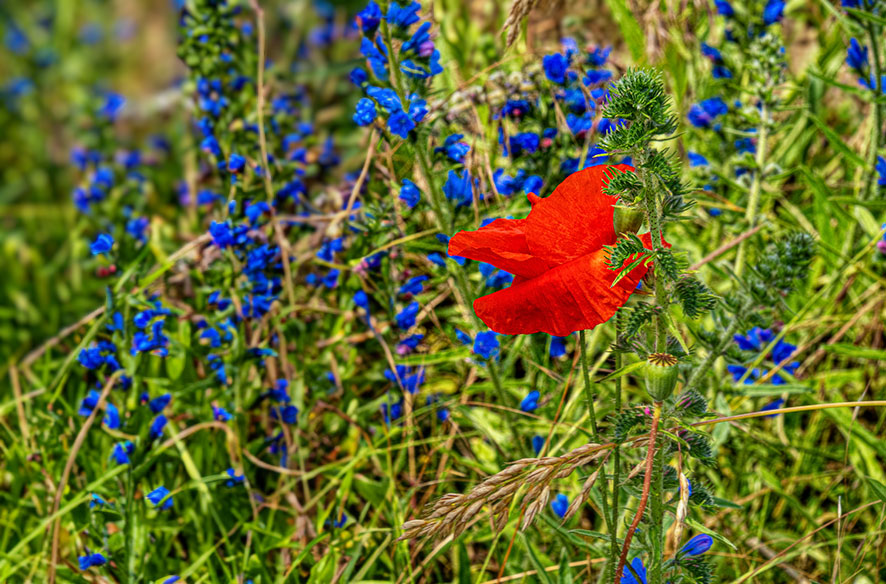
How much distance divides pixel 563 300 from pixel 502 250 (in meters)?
0.10

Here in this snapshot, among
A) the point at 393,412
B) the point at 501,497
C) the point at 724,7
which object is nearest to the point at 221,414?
the point at 393,412

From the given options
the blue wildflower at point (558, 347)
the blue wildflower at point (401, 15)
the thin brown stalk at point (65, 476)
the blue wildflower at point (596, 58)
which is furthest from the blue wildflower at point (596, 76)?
the thin brown stalk at point (65, 476)

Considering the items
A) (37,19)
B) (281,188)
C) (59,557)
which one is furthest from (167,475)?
(37,19)

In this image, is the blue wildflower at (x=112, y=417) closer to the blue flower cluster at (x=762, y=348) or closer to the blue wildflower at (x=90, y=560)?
the blue wildflower at (x=90, y=560)

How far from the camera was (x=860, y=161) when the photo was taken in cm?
161

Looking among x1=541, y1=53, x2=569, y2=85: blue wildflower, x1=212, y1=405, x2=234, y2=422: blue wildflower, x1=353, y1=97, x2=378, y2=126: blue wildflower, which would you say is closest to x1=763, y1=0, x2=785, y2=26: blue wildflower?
x1=541, y1=53, x2=569, y2=85: blue wildflower

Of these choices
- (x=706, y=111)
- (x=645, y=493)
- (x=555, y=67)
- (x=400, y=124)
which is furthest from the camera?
(x=706, y=111)

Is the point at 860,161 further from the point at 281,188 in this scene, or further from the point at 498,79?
the point at 281,188

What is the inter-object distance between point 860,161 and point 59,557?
1785 mm

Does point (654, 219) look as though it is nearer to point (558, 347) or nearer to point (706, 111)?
point (558, 347)

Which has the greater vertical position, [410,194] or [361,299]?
[410,194]

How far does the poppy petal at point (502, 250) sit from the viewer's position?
97cm

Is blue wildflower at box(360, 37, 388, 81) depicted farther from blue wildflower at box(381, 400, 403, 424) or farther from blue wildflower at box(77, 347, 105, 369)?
blue wildflower at box(77, 347, 105, 369)

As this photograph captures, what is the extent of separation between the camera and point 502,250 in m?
0.98
